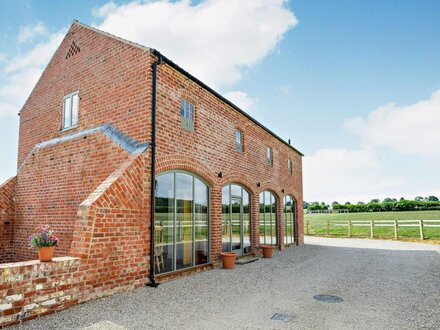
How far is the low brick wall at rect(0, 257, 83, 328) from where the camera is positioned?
15.7 ft

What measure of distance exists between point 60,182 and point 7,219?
2.98 meters

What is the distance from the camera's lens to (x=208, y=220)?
10461mm

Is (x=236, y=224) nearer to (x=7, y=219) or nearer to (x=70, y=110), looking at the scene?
(x=70, y=110)

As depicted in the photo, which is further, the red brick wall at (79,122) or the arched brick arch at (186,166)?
the red brick wall at (79,122)

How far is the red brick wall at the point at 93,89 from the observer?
8.37 meters

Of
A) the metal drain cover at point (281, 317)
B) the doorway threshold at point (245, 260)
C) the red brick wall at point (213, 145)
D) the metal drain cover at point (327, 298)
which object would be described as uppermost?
the red brick wall at point (213, 145)

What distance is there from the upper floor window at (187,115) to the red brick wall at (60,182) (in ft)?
7.58

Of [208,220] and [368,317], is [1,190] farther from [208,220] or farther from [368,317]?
[368,317]

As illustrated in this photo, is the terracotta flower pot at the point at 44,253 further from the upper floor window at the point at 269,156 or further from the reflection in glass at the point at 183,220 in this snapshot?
the upper floor window at the point at 269,156

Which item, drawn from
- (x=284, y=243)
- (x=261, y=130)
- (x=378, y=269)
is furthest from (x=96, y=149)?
(x=284, y=243)

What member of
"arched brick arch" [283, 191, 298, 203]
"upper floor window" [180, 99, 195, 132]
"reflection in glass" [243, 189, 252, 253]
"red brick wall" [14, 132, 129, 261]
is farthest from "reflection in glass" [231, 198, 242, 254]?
"arched brick arch" [283, 191, 298, 203]

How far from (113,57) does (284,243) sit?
1265 cm

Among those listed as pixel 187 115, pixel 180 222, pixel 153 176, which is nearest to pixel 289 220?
pixel 180 222

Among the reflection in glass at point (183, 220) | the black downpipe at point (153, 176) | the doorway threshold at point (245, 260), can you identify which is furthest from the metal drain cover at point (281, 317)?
the doorway threshold at point (245, 260)
